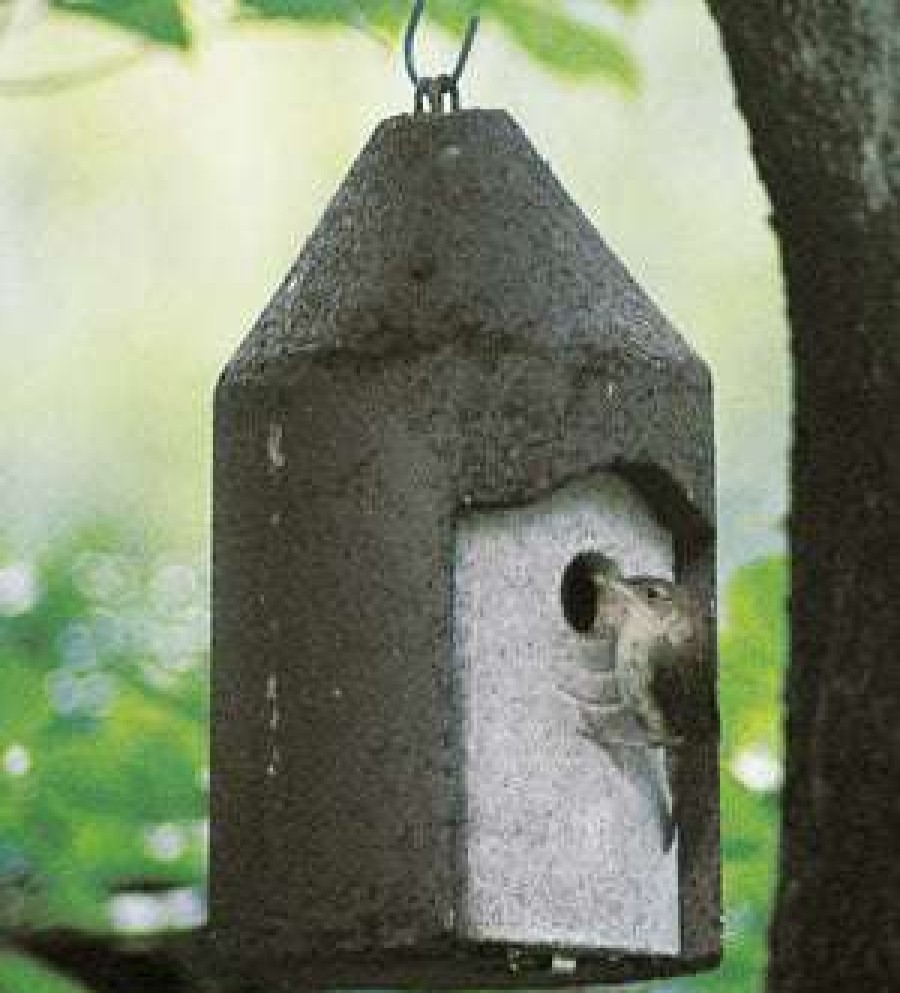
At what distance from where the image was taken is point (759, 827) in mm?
4547

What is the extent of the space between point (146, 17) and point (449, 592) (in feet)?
3.43

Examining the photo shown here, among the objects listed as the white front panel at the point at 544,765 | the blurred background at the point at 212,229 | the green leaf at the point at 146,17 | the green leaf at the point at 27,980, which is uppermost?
the blurred background at the point at 212,229

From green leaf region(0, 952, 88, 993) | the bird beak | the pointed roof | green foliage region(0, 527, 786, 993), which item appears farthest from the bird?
green leaf region(0, 952, 88, 993)

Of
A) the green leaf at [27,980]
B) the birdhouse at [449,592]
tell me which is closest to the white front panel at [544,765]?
the birdhouse at [449,592]

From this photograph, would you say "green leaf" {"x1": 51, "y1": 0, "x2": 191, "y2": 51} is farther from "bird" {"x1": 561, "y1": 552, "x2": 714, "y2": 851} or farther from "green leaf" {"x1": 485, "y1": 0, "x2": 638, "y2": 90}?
"bird" {"x1": 561, "y1": 552, "x2": 714, "y2": 851}

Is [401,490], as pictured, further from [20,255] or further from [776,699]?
[20,255]

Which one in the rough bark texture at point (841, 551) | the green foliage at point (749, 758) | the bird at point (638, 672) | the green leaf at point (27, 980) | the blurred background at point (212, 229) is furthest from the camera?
the blurred background at point (212, 229)

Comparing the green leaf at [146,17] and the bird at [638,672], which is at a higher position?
the green leaf at [146,17]

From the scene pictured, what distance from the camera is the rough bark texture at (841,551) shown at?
3592 mm

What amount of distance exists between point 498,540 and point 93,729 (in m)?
1.25

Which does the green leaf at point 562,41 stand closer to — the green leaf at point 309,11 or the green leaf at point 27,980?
the green leaf at point 309,11

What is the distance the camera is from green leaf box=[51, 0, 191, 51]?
4016 mm

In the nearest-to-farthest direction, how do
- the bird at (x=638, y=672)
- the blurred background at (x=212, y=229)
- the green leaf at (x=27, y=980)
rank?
the bird at (x=638, y=672)
the green leaf at (x=27, y=980)
the blurred background at (x=212, y=229)

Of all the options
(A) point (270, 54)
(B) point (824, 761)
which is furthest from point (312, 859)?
(A) point (270, 54)
